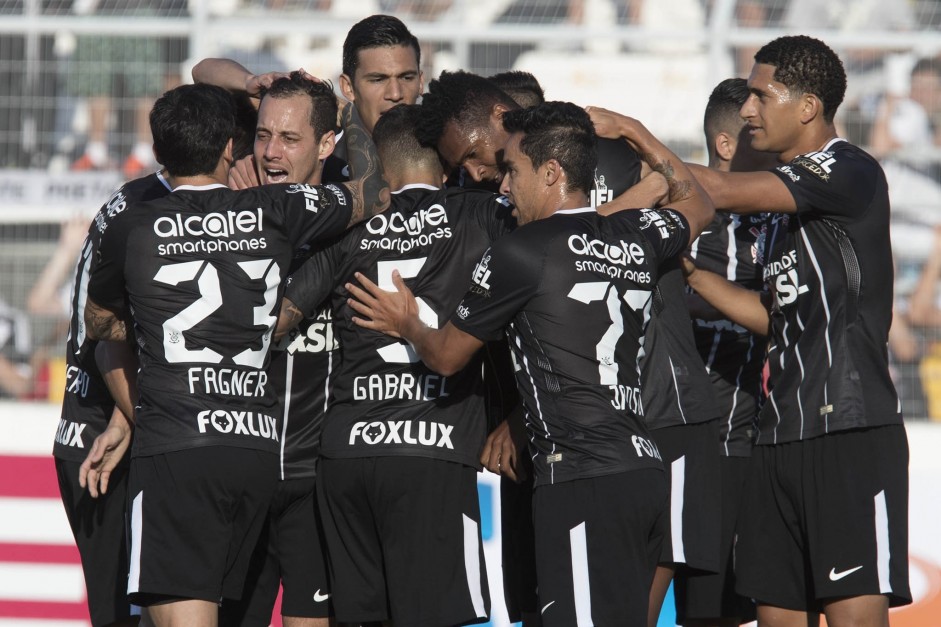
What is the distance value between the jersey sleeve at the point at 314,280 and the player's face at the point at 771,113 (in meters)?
1.71

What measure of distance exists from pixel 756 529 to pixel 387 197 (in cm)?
194

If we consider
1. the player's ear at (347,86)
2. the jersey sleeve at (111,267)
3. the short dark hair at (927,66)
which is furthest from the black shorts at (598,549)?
the short dark hair at (927,66)

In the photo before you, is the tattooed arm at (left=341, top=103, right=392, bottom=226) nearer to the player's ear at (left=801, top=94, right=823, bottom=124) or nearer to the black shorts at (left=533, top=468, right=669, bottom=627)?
the black shorts at (left=533, top=468, right=669, bottom=627)

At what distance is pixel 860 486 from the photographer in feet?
15.0

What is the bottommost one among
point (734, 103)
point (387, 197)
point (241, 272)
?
point (241, 272)

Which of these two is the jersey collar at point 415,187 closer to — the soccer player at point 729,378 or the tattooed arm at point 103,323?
the tattooed arm at point 103,323

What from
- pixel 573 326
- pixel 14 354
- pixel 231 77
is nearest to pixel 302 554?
pixel 573 326

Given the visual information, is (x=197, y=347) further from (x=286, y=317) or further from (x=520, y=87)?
(x=520, y=87)

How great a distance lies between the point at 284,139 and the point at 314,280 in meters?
0.67

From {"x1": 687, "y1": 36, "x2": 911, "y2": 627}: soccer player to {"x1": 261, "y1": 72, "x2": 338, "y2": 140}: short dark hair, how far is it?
1.56 metres

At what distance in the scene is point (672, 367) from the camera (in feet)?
16.2

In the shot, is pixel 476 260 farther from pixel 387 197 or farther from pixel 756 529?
pixel 756 529

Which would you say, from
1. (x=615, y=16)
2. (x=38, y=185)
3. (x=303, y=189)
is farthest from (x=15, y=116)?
(x=303, y=189)

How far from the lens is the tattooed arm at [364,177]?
4.75 meters
